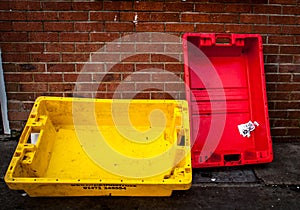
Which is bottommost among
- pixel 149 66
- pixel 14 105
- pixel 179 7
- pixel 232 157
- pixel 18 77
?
pixel 232 157

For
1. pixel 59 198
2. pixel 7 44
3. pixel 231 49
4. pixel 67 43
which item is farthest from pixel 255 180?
pixel 7 44

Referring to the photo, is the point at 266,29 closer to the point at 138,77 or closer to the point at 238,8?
the point at 238,8

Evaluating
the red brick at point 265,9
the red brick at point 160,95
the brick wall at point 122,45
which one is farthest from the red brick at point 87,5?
the red brick at point 265,9

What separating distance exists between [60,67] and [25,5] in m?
0.59

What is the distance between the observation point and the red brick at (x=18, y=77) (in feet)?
10.0

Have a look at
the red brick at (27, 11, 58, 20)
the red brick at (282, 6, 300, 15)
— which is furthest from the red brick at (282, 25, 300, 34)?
the red brick at (27, 11, 58, 20)

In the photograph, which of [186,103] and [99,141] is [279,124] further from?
[99,141]

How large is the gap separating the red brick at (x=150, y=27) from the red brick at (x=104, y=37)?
0.20m

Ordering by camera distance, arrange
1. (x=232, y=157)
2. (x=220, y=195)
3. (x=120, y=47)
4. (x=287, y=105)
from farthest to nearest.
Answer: (x=287, y=105)
(x=120, y=47)
(x=232, y=157)
(x=220, y=195)

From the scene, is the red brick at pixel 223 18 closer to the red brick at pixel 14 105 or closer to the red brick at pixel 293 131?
the red brick at pixel 293 131

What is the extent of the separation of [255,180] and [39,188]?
1644 mm

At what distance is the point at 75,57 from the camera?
3.02m

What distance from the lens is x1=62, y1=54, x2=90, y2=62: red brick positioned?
301 cm

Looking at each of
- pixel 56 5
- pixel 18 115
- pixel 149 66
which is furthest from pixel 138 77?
pixel 18 115
